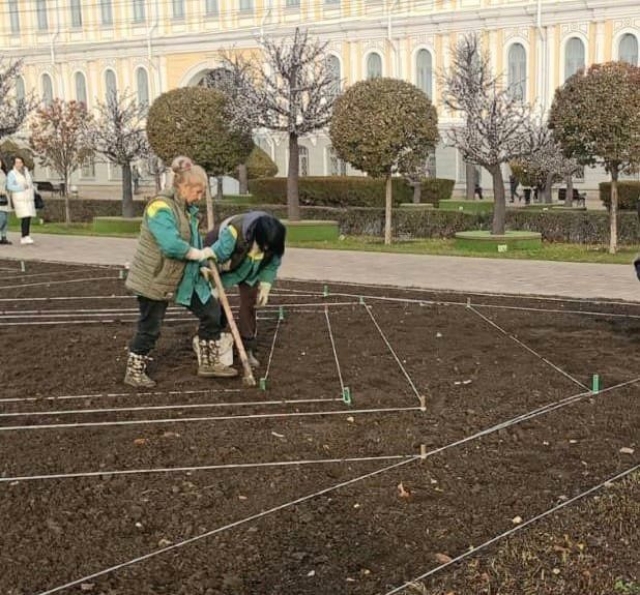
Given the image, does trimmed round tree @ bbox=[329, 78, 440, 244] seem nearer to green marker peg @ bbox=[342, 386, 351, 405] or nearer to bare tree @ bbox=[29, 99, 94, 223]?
bare tree @ bbox=[29, 99, 94, 223]

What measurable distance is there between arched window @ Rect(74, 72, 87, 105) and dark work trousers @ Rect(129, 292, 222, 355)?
146 ft

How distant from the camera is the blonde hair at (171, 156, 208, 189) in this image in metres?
5.10

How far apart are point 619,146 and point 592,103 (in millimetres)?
788

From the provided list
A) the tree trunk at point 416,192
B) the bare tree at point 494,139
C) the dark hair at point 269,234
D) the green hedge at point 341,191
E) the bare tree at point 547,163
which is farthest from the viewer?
the tree trunk at point 416,192

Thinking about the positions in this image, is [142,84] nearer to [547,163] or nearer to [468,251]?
[547,163]

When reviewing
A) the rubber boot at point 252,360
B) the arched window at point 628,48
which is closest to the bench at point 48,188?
the arched window at point 628,48

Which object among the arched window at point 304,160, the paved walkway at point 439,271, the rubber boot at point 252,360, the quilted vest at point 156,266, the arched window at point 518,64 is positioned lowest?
the rubber boot at point 252,360

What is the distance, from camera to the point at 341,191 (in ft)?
84.4

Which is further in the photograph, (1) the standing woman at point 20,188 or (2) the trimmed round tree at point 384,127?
(2) the trimmed round tree at point 384,127

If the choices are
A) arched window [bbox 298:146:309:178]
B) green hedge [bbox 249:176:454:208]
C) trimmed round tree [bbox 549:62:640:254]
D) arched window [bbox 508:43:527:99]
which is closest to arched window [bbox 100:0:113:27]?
arched window [bbox 298:146:309:178]

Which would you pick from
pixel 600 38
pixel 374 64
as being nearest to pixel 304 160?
pixel 374 64

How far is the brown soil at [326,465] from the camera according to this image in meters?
3.11

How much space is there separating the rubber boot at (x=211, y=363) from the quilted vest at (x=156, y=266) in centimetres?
53

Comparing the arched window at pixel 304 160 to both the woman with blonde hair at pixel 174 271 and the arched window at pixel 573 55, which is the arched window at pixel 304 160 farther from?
the woman with blonde hair at pixel 174 271
